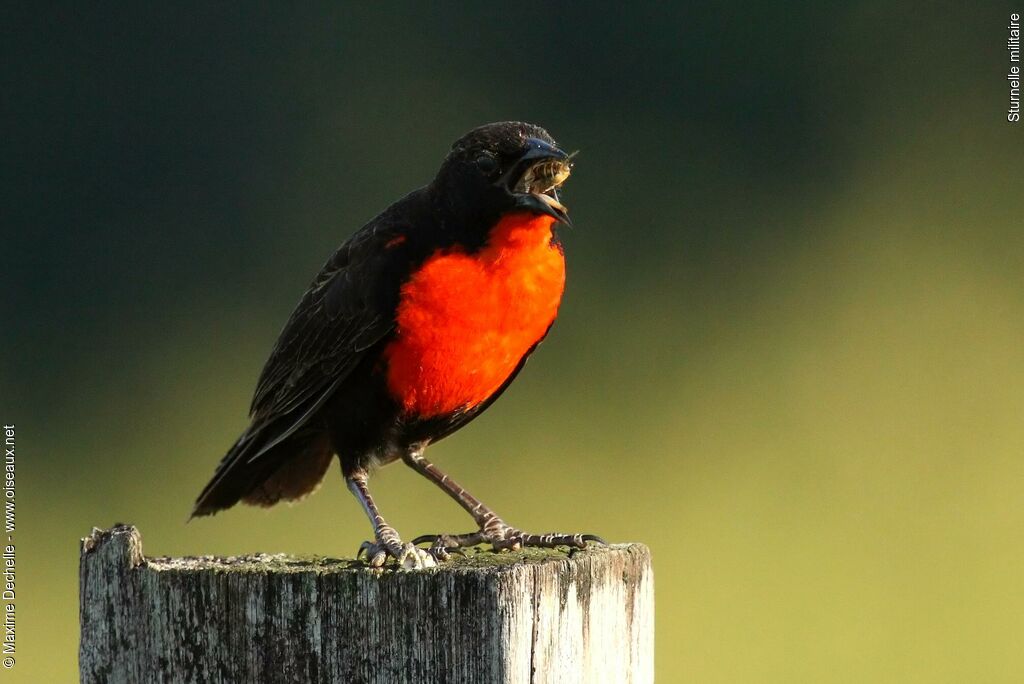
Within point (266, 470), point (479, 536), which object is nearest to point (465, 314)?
point (479, 536)

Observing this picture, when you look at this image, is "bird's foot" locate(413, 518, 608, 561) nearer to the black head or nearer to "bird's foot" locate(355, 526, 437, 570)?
"bird's foot" locate(355, 526, 437, 570)

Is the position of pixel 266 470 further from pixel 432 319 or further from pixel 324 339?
pixel 432 319

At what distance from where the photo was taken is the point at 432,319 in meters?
3.72

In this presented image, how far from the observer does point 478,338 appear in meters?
3.77

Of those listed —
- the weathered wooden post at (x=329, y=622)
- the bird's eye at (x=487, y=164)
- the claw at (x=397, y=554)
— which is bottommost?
the weathered wooden post at (x=329, y=622)

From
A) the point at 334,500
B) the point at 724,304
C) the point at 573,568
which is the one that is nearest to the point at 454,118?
the point at 724,304

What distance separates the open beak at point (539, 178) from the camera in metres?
3.59

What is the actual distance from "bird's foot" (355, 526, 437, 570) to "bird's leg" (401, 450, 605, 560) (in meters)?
0.06

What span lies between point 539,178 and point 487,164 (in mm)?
139

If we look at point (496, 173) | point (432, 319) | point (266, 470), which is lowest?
point (266, 470)

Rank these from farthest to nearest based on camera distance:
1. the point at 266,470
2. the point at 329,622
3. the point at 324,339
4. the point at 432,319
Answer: the point at 266,470, the point at 324,339, the point at 432,319, the point at 329,622

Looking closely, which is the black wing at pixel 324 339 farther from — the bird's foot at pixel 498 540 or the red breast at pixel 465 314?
the bird's foot at pixel 498 540

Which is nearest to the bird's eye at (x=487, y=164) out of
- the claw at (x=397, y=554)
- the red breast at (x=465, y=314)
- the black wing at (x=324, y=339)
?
the red breast at (x=465, y=314)

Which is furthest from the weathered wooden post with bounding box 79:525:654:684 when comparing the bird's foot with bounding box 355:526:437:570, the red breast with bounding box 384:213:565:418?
the red breast with bounding box 384:213:565:418
